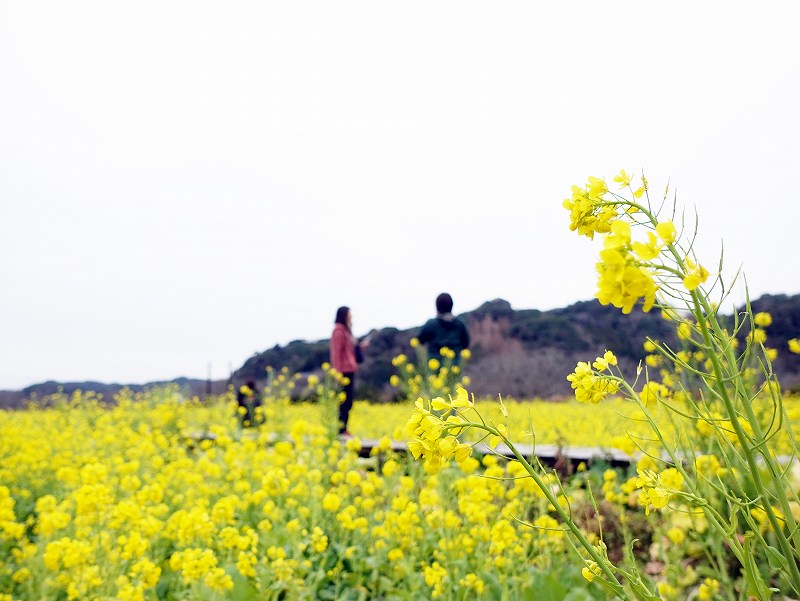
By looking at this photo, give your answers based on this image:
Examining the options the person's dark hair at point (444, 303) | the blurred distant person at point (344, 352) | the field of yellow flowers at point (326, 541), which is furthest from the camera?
the blurred distant person at point (344, 352)

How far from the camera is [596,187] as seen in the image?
3.28ft

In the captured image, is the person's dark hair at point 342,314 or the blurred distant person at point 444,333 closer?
the blurred distant person at point 444,333

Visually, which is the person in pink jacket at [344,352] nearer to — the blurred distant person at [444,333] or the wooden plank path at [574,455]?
the blurred distant person at [444,333]

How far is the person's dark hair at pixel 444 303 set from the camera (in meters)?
7.40

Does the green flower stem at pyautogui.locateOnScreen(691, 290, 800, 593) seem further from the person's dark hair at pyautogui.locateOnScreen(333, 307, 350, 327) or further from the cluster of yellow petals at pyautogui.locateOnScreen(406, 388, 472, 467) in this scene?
the person's dark hair at pyautogui.locateOnScreen(333, 307, 350, 327)

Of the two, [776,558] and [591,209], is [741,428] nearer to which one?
[776,558]

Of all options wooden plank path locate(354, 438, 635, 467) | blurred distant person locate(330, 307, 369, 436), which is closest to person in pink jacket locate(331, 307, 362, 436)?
blurred distant person locate(330, 307, 369, 436)

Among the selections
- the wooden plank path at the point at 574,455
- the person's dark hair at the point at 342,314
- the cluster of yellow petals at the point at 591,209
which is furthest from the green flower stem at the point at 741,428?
the person's dark hair at the point at 342,314

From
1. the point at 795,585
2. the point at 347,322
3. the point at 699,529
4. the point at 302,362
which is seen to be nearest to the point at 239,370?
the point at 302,362

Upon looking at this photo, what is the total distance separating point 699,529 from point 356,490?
2.18m

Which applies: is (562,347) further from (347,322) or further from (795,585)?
(795,585)

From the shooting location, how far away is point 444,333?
23.9ft

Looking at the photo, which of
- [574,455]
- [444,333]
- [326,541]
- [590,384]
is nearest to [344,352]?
[444,333]

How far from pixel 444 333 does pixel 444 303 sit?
0.40 meters
